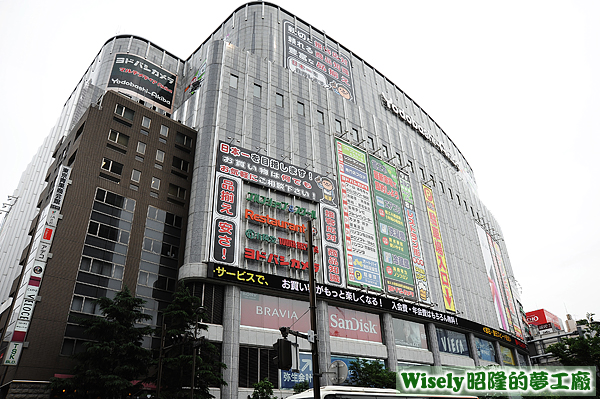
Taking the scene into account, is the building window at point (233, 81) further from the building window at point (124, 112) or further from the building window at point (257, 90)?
the building window at point (124, 112)

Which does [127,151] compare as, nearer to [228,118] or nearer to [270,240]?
[228,118]

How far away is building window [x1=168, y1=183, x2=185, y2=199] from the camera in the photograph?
41706 millimetres

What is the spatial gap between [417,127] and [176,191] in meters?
49.6

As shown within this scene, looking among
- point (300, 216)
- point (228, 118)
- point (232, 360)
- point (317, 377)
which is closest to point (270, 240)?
point (300, 216)

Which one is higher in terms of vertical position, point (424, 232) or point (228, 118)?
point (228, 118)

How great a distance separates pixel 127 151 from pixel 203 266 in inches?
567

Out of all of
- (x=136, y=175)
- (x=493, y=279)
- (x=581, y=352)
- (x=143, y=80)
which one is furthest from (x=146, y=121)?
(x=493, y=279)

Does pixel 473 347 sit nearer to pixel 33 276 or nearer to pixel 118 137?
pixel 118 137

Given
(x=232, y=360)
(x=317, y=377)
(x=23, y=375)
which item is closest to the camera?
(x=317, y=377)

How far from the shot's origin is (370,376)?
3494 cm

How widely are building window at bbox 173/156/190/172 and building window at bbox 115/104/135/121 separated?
6.00 metres

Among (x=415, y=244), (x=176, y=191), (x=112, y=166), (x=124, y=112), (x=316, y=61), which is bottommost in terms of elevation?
(x=415, y=244)

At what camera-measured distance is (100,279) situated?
3347 centimetres

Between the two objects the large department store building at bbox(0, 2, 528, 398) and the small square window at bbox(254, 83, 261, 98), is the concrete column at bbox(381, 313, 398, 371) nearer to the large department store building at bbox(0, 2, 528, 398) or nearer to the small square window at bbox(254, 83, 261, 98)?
the large department store building at bbox(0, 2, 528, 398)
